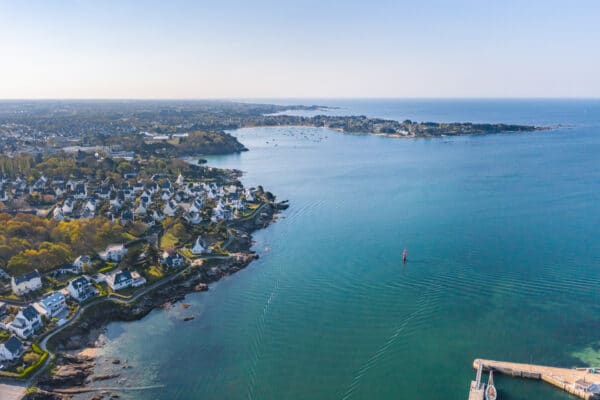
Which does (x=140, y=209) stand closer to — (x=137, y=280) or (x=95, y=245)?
(x=95, y=245)

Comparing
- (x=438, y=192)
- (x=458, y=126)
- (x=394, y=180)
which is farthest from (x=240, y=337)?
(x=458, y=126)

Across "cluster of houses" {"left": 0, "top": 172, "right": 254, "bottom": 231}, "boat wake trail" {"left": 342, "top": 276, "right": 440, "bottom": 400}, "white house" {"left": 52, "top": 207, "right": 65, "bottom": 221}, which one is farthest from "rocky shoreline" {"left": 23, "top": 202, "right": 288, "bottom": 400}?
"white house" {"left": 52, "top": 207, "right": 65, "bottom": 221}

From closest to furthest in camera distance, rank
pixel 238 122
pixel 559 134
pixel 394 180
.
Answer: pixel 394 180, pixel 559 134, pixel 238 122

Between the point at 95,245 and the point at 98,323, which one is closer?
the point at 98,323

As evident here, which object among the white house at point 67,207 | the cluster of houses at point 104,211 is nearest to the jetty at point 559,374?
the cluster of houses at point 104,211

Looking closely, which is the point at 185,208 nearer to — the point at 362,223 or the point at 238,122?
the point at 362,223

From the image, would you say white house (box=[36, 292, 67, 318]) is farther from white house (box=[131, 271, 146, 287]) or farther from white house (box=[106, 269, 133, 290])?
white house (box=[131, 271, 146, 287])

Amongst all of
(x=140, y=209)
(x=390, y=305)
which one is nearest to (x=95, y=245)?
(x=140, y=209)
